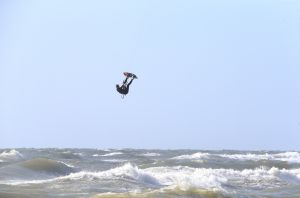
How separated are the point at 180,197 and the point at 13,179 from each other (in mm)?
6999

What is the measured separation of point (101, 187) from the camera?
15.0m

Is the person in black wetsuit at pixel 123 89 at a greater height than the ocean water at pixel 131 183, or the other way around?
the person in black wetsuit at pixel 123 89

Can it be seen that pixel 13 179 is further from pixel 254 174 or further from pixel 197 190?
pixel 254 174

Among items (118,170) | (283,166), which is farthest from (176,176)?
(283,166)

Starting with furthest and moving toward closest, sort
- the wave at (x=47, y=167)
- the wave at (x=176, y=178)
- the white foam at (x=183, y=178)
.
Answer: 1. the wave at (x=47, y=167)
2. the white foam at (x=183, y=178)
3. the wave at (x=176, y=178)

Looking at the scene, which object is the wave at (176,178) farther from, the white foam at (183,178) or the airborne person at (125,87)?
the airborne person at (125,87)

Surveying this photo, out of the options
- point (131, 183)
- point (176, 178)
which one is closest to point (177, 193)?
point (131, 183)

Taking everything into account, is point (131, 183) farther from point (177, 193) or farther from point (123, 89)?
point (123, 89)

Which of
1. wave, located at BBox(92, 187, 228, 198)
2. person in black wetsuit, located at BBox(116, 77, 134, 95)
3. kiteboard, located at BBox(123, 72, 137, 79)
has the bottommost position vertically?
wave, located at BBox(92, 187, 228, 198)

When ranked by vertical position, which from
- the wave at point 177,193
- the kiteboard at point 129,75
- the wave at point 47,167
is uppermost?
the kiteboard at point 129,75

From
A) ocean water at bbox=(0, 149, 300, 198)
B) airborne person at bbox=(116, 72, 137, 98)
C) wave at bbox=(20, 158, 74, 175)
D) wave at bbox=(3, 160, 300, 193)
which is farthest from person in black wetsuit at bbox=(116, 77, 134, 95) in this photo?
wave at bbox=(20, 158, 74, 175)

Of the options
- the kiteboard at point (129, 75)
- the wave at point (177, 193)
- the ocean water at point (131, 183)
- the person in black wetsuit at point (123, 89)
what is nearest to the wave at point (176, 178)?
the ocean water at point (131, 183)

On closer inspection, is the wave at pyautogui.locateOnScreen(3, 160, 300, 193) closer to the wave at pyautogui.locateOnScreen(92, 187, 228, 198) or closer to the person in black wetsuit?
the wave at pyautogui.locateOnScreen(92, 187, 228, 198)

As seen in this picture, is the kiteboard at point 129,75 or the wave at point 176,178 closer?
the kiteboard at point 129,75
